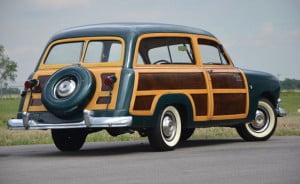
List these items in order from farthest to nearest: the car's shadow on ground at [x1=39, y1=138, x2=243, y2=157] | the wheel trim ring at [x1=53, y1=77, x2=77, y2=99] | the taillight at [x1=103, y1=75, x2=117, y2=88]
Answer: the car's shadow on ground at [x1=39, y1=138, x2=243, y2=157] → the wheel trim ring at [x1=53, y1=77, x2=77, y2=99] → the taillight at [x1=103, y1=75, x2=117, y2=88]

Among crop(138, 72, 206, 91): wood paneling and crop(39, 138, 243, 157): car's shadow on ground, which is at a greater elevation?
crop(138, 72, 206, 91): wood paneling

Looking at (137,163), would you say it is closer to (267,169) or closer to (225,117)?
(267,169)

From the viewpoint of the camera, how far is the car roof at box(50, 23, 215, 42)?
46.2ft

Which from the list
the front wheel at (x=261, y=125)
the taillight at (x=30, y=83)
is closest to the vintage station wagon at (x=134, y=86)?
the taillight at (x=30, y=83)

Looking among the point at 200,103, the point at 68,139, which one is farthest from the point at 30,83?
the point at 200,103

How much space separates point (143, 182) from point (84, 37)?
198 inches

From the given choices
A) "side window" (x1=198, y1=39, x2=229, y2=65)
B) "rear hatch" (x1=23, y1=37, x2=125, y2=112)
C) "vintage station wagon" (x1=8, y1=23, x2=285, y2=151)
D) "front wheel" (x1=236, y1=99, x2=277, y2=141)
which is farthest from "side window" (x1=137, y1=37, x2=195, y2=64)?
"front wheel" (x1=236, y1=99, x2=277, y2=141)

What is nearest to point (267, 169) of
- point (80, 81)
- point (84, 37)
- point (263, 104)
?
point (80, 81)

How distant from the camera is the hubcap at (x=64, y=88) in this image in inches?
535

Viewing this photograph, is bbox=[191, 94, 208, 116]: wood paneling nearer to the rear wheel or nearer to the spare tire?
the rear wheel

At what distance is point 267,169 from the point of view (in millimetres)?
10844

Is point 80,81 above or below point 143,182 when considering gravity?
above

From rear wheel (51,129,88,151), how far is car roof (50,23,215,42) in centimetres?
145

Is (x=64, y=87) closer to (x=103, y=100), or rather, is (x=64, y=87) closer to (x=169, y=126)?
(x=103, y=100)
